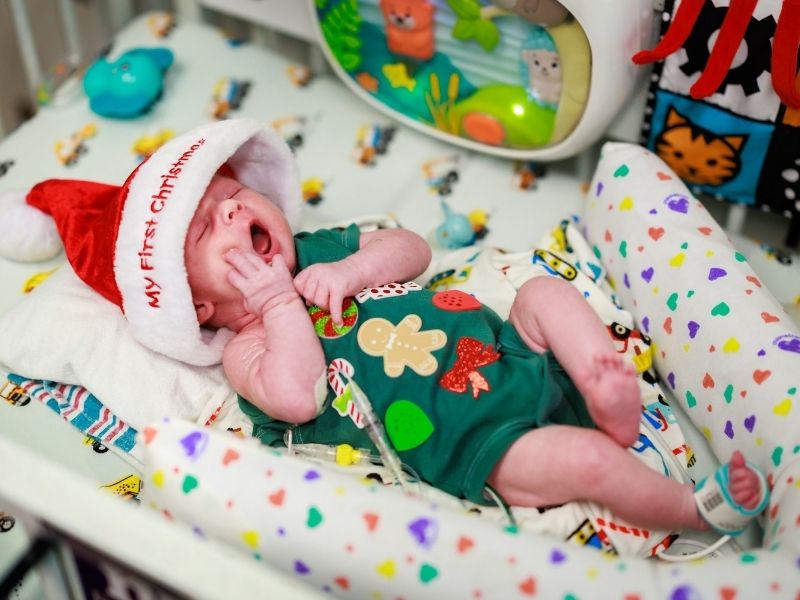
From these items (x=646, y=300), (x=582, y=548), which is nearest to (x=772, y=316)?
(x=646, y=300)

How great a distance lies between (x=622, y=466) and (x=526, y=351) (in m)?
0.20

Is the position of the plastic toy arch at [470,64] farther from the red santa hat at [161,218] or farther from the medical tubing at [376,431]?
the medical tubing at [376,431]

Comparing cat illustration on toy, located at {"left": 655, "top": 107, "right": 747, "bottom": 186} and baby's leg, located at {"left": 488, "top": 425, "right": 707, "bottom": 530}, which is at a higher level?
cat illustration on toy, located at {"left": 655, "top": 107, "right": 747, "bottom": 186}

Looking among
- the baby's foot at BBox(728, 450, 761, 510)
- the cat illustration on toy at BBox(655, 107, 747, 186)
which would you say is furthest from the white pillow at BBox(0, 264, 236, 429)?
the cat illustration on toy at BBox(655, 107, 747, 186)

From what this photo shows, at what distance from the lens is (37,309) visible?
126cm

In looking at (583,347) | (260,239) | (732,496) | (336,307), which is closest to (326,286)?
(336,307)

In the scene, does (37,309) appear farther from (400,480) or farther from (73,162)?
(400,480)

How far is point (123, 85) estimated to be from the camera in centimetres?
165

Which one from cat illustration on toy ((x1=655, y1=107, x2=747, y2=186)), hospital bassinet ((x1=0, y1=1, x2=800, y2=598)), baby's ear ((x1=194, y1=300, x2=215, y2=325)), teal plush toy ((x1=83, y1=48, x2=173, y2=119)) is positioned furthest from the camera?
teal plush toy ((x1=83, y1=48, x2=173, y2=119))

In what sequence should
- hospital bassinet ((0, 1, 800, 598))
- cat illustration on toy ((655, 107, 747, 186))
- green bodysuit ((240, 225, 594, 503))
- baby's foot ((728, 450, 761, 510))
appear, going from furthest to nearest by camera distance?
1. cat illustration on toy ((655, 107, 747, 186))
2. green bodysuit ((240, 225, 594, 503))
3. baby's foot ((728, 450, 761, 510))
4. hospital bassinet ((0, 1, 800, 598))

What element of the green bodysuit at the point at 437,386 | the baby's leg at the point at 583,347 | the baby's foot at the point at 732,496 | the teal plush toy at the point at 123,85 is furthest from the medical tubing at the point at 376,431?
the teal plush toy at the point at 123,85

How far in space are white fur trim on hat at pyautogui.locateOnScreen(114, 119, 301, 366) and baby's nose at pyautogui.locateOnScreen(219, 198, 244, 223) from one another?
45 mm

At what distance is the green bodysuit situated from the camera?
1.05 m

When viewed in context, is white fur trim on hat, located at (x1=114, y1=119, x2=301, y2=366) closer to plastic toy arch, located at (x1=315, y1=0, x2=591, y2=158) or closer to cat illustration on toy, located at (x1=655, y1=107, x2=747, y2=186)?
plastic toy arch, located at (x1=315, y1=0, x2=591, y2=158)
